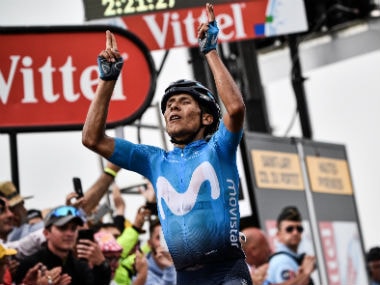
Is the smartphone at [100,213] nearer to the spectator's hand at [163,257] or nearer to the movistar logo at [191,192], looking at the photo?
the spectator's hand at [163,257]

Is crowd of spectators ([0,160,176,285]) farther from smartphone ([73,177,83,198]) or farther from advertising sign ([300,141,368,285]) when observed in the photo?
advertising sign ([300,141,368,285])

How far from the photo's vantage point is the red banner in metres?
10.8

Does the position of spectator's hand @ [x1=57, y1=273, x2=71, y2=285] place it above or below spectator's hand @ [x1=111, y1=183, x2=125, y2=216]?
below

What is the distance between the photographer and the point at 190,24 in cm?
1074

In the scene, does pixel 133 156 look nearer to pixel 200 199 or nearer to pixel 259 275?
pixel 200 199

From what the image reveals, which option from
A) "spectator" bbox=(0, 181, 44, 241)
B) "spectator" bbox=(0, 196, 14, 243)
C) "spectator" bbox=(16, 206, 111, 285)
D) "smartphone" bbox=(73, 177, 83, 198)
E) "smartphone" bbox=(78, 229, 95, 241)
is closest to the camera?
"spectator" bbox=(16, 206, 111, 285)

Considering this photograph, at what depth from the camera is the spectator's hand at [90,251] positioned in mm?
8156

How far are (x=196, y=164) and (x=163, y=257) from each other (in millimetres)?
4080

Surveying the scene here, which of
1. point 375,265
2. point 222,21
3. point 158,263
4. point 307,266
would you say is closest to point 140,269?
point 158,263

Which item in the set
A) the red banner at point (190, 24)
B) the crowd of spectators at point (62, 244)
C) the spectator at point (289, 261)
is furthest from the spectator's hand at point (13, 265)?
the red banner at point (190, 24)

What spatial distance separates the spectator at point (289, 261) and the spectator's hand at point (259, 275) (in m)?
0.21

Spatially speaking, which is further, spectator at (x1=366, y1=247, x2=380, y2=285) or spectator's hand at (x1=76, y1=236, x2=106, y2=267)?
spectator at (x1=366, y1=247, x2=380, y2=285)

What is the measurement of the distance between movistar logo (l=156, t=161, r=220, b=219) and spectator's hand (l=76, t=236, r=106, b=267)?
7.76 ft

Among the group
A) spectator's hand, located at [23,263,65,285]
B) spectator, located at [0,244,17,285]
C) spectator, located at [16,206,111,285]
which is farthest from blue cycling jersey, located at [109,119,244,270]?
spectator, located at [16,206,111,285]
